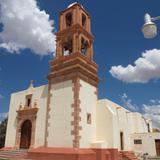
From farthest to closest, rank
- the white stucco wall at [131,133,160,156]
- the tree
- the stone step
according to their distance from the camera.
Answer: the tree, the white stucco wall at [131,133,160,156], the stone step

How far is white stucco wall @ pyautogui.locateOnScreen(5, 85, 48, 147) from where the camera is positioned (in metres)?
18.8

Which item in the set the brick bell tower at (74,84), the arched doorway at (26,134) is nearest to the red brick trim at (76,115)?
the brick bell tower at (74,84)

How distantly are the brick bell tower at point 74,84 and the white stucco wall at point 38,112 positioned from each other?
2.60 feet

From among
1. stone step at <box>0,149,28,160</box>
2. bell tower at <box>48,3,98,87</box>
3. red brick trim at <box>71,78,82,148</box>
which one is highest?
bell tower at <box>48,3,98,87</box>

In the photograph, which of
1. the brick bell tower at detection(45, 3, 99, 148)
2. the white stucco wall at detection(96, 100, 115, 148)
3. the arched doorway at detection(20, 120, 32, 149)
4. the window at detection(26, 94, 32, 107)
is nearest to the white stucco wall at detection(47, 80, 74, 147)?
the brick bell tower at detection(45, 3, 99, 148)

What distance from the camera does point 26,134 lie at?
20234mm

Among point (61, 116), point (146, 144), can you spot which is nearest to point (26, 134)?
point (61, 116)

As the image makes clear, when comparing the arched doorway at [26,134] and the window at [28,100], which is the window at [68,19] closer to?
the window at [28,100]

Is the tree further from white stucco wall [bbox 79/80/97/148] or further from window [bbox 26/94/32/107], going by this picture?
white stucco wall [bbox 79/80/97/148]

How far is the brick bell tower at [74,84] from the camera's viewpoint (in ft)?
55.3

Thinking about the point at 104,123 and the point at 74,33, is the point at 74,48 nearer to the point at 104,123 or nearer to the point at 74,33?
the point at 74,33

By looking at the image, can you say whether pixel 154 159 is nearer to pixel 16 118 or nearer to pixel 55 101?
pixel 55 101

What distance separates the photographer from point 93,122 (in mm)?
18672

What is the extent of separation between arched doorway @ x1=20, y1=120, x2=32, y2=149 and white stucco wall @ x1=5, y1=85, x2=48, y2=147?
96 centimetres
